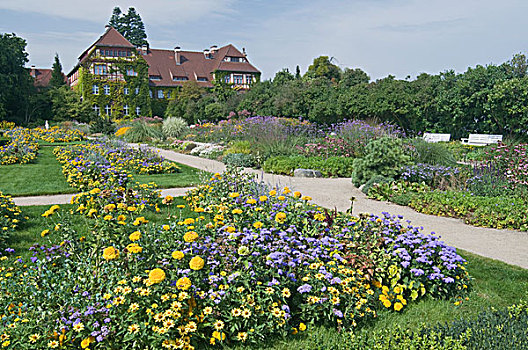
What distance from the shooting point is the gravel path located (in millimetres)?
4918

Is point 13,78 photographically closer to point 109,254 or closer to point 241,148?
point 241,148

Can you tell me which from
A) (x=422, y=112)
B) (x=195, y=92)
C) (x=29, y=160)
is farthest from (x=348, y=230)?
(x=195, y=92)

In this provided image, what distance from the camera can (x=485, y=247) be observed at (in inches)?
198

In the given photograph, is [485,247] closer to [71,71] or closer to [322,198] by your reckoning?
[322,198]

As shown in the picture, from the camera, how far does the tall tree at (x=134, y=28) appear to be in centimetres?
5638

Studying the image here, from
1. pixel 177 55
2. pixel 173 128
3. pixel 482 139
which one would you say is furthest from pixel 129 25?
pixel 482 139

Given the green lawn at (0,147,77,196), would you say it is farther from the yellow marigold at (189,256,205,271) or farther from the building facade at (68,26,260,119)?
the building facade at (68,26,260,119)

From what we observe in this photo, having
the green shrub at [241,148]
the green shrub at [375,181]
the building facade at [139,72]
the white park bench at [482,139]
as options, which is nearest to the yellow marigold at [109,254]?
the green shrub at [375,181]

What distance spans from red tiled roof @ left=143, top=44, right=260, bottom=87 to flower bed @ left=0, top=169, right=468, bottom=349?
4526 centimetres

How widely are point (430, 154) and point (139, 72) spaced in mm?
38979

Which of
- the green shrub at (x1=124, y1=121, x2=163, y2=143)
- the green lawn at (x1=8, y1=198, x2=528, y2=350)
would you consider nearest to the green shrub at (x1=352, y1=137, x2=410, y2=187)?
the green lawn at (x1=8, y1=198, x2=528, y2=350)

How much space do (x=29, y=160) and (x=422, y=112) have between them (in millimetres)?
22514

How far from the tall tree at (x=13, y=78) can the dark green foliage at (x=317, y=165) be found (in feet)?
101

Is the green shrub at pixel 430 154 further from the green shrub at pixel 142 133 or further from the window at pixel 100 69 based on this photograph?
the window at pixel 100 69
